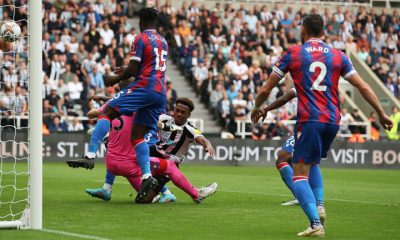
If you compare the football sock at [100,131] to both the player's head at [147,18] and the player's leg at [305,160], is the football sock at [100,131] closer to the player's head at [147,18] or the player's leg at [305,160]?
the player's head at [147,18]

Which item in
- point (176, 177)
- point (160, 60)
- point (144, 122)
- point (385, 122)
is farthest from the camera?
point (176, 177)

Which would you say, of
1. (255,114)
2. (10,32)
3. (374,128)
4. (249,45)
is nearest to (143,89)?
(10,32)

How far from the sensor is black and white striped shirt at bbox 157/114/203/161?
13.7 m

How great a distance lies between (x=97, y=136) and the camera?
13.0 meters

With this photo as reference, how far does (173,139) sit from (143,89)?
144 cm

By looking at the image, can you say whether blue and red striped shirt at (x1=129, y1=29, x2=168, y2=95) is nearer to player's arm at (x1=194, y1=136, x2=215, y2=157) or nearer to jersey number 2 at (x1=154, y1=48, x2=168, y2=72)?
jersey number 2 at (x1=154, y1=48, x2=168, y2=72)

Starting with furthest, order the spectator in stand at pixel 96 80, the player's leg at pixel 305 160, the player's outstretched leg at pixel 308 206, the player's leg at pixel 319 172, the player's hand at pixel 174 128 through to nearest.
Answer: the spectator in stand at pixel 96 80
the player's hand at pixel 174 128
the player's leg at pixel 319 172
the player's leg at pixel 305 160
the player's outstretched leg at pixel 308 206

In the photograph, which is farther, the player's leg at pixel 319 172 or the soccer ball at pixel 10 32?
the soccer ball at pixel 10 32

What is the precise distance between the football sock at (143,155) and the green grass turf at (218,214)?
466mm

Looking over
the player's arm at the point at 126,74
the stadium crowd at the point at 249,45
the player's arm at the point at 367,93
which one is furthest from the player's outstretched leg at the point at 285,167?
the stadium crowd at the point at 249,45

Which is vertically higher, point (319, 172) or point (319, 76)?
point (319, 76)

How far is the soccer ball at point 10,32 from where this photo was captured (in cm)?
1115

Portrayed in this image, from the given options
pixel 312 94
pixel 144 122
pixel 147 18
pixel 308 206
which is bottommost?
pixel 308 206

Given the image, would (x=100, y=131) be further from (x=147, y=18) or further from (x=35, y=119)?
(x=35, y=119)
